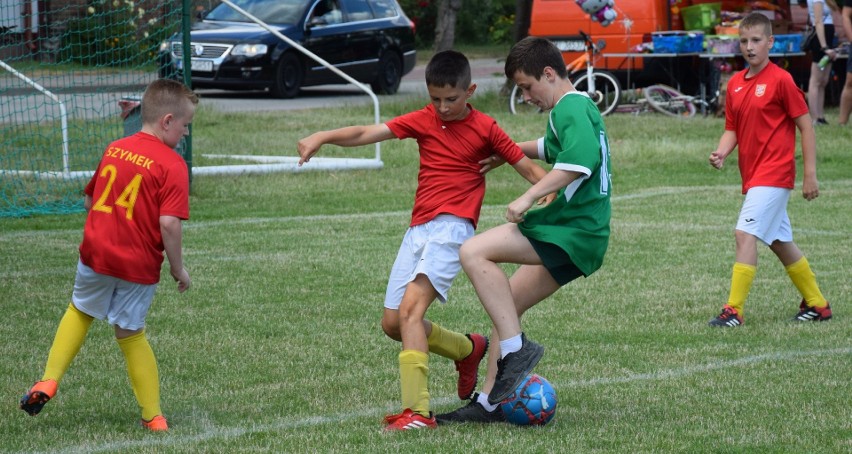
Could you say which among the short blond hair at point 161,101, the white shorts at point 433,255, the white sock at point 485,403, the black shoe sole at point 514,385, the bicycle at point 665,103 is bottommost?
the bicycle at point 665,103

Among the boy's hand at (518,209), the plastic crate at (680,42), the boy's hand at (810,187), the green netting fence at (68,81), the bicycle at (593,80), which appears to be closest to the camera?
the boy's hand at (518,209)

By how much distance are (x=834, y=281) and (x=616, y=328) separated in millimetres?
2064

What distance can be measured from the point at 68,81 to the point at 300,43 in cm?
868

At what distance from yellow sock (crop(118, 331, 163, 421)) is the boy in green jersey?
129 centimetres

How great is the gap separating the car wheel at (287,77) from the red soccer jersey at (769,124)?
50.4 feet

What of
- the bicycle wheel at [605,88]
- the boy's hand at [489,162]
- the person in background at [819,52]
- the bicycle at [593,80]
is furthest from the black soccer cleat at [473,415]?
the bicycle wheel at [605,88]

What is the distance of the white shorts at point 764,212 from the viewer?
280 inches

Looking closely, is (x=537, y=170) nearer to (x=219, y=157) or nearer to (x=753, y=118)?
(x=753, y=118)

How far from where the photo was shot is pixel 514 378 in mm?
4895

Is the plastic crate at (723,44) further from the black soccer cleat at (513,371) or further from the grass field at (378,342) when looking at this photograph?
the black soccer cleat at (513,371)

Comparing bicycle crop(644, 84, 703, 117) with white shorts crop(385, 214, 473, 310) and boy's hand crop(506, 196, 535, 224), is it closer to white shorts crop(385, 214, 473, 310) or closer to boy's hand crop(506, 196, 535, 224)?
white shorts crop(385, 214, 473, 310)

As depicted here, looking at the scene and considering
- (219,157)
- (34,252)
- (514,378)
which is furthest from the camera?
(219,157)

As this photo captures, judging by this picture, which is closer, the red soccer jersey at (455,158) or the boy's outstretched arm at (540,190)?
the boy's outstretched arm at (540,190)

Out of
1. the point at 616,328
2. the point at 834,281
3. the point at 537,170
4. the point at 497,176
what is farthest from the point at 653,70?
the point at 537,170
